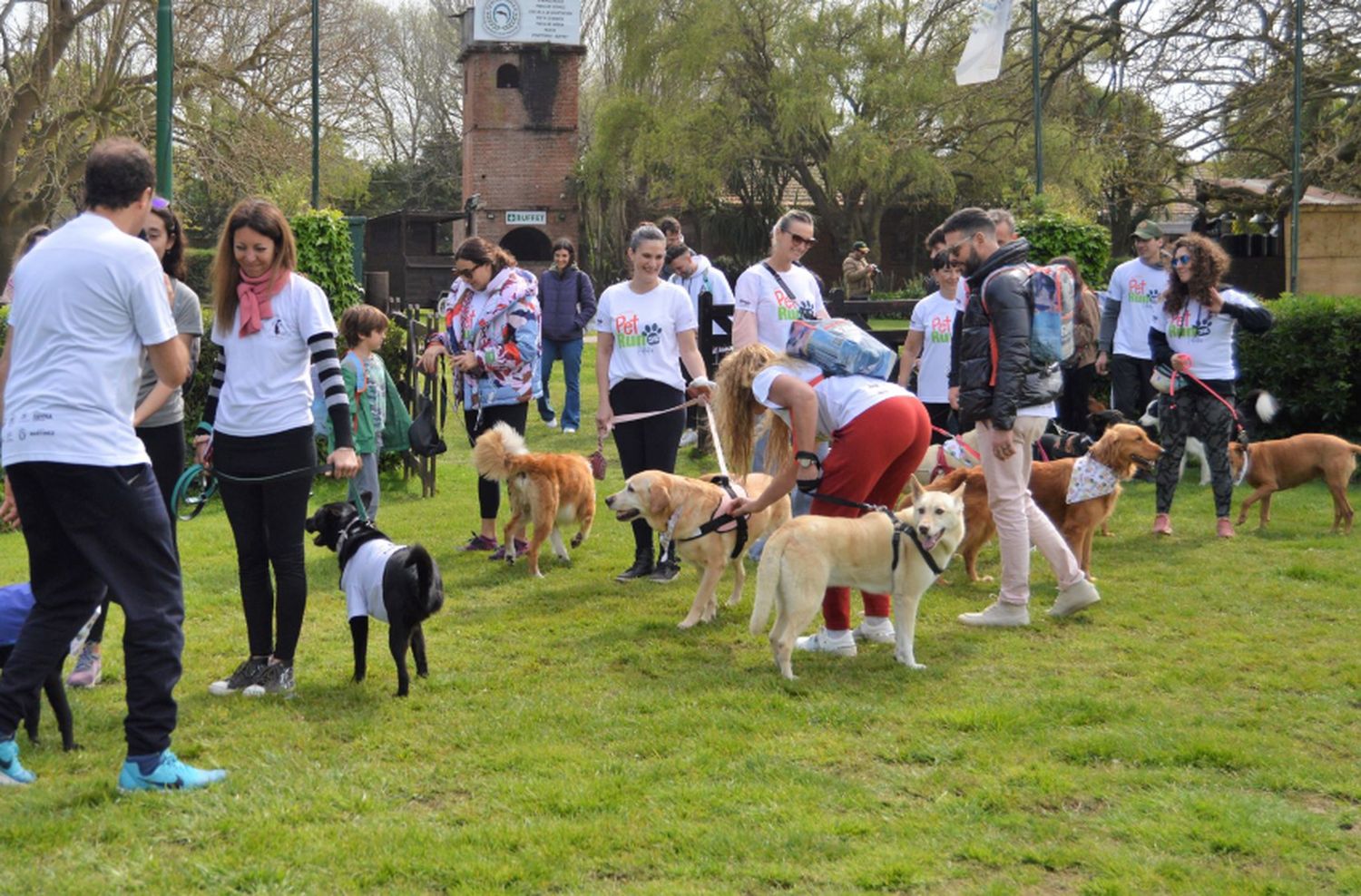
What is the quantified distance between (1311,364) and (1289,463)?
2704mm

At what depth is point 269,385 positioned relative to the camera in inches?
213

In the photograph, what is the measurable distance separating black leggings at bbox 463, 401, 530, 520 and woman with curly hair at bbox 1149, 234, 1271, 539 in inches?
168

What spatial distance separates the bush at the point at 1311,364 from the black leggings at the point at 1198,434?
10.1ft

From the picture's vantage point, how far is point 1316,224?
2020 centimetres

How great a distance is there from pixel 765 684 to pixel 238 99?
21.2 m

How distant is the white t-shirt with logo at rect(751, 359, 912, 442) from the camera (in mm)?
6055

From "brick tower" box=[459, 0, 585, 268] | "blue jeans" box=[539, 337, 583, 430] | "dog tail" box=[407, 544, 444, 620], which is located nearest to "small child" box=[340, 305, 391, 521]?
"dog tail" box=[407, 544, 444, 620]

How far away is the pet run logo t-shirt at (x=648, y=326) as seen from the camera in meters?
7.95

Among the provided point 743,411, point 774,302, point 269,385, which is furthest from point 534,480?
point 269,385

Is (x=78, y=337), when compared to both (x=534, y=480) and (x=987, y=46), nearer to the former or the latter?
(x=534, y=480)

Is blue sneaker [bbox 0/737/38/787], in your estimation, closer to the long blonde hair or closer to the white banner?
the long blonde hair

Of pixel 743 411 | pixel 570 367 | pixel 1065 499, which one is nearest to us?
pixel 743 411

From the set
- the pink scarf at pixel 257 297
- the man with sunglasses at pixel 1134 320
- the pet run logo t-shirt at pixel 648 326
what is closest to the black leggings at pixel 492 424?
the pet run logo t-shirt at pixel 648 326

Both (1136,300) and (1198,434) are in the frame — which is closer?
(1198,434)
